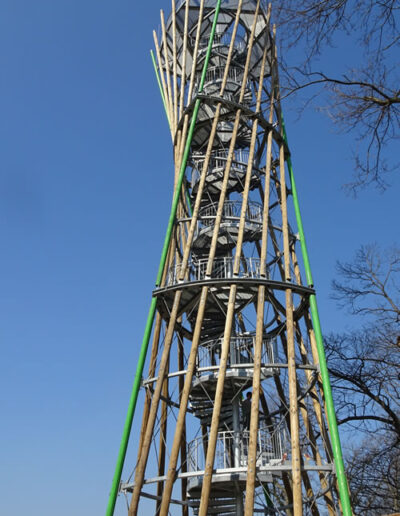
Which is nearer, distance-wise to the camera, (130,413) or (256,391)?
(256,391)

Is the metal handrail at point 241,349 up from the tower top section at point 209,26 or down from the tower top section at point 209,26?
down

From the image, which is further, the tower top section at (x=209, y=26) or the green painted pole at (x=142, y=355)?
the tower top section at (x=209, y=26)

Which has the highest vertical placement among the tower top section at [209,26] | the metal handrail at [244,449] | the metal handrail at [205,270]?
the tower top section at [209,26]

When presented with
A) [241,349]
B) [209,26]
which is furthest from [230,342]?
[209,26]

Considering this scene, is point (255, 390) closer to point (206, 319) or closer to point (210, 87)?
point (206, 319)

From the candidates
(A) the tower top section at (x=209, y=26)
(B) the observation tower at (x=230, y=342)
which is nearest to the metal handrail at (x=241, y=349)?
(B) the observation tower at (x=230, y=342)

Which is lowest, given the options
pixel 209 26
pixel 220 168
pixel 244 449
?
pixel 244 449

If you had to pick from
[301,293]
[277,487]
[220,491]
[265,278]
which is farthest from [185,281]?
[277,487]

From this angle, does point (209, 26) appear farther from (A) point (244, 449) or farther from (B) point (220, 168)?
(A) point (244, 449)

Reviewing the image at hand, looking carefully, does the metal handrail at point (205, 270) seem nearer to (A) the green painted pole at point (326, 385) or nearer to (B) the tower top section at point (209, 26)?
(A) the green painted pole at point (326, 385)

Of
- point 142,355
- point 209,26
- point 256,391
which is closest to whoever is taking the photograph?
point 256,391

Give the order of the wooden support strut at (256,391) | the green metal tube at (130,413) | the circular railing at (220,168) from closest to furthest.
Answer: the wooden support strut at (256,391), the green metal tube at (130,413), the circular railing at (220,168)

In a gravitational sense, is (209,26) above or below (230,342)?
above

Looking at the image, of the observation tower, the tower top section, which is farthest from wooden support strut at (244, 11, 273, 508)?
the tower top section
